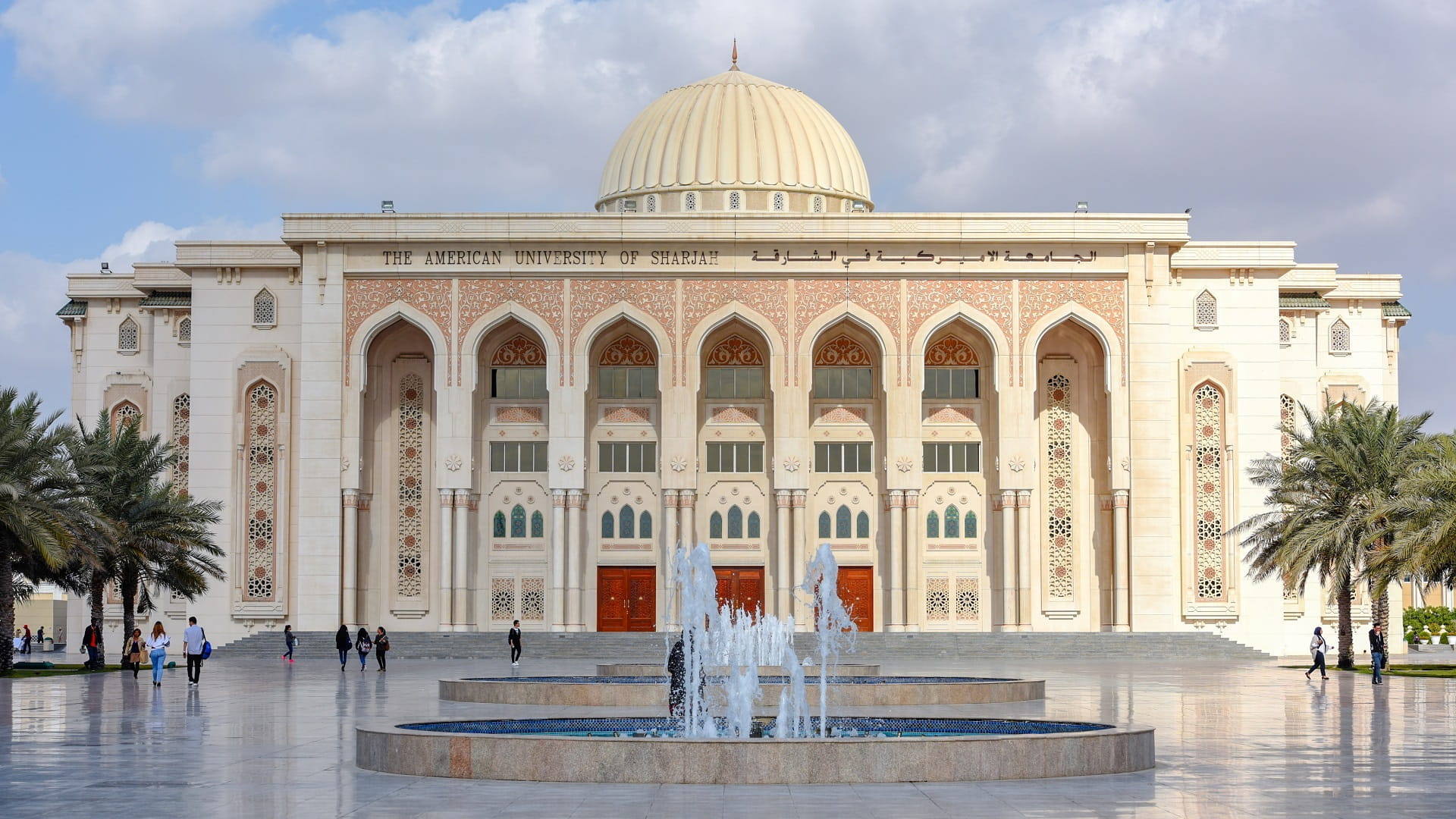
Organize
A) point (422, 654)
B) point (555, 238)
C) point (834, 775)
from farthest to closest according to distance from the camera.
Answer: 1. point (555, 238)
2. point (422, 654)
3. point (834, 775)

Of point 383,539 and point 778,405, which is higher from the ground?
point 778,405

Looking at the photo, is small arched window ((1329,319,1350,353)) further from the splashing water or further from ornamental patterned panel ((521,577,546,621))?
the splashing water

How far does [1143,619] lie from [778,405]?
833 cm

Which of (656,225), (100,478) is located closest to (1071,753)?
(100,478)

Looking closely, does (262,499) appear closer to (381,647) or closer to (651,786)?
(381,647)

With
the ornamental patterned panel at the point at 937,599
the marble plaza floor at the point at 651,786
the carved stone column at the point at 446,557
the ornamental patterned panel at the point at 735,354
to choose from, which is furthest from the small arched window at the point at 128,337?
the ornamental patterned panel at the point at 937,599

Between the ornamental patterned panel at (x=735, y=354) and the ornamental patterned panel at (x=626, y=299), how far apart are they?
5.38 ft

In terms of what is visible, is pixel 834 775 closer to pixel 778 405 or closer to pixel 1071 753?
pixel 1071 753

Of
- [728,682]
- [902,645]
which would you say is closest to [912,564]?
[902,645]

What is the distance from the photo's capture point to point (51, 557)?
23.6 meters

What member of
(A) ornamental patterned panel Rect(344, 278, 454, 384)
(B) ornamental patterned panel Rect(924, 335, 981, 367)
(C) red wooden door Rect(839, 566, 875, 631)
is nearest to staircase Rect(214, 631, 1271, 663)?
(C) red wooden door Rect(839, 566, 875, 631)

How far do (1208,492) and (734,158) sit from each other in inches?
520

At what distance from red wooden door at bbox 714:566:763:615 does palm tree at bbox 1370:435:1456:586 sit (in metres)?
12.5

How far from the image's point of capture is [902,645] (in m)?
32.1
